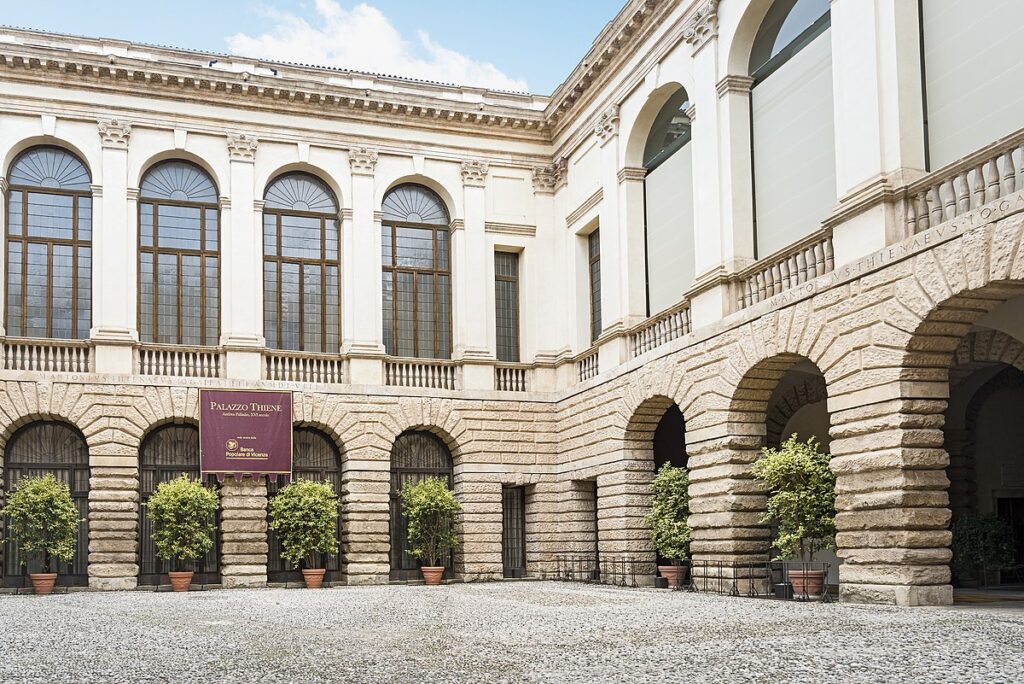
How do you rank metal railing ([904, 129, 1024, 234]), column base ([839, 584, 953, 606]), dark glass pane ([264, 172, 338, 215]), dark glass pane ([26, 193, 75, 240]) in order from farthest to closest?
dark glass pane ([264, 172, 338, 215]) → dark glass pane ([26, 193, 75, 240]) → column base ([839, 584, 953, 606]) → metal railing ([904, 129, 1024, 234])

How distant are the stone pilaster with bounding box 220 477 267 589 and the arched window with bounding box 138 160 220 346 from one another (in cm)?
370

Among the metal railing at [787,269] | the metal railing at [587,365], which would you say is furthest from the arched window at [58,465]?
the metal railing at [787,269]

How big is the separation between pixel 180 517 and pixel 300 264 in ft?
23.1

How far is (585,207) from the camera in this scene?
1184 inches

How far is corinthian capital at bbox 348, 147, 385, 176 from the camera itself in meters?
30.8

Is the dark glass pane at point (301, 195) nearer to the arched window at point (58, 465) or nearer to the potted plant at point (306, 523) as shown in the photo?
the potted plant at point (306, 523)

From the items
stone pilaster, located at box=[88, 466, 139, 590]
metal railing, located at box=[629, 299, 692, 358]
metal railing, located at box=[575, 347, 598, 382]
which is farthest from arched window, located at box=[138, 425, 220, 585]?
metal railing, located at box=[629, 299, 692, 358]

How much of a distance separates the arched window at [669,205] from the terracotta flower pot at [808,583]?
7.33m

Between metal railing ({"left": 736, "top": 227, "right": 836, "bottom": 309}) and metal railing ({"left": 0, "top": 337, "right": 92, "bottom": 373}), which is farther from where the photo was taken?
metal railing ({"left": 0, "top": 337, "right": 92, "bottom": 373})

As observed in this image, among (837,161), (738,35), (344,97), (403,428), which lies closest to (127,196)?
(344,97)

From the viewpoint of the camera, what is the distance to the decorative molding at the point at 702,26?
23531 mm

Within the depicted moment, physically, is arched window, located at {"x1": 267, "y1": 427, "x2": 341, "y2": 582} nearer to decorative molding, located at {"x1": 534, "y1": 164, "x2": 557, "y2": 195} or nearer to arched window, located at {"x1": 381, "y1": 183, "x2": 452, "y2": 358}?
arched window, located at {"x1": 381, "y1": 183, "x2": 452, "y2": 358}

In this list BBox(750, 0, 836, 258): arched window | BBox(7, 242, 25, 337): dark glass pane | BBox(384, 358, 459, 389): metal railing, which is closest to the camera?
BBox(750, 0, 836, 258): arched window

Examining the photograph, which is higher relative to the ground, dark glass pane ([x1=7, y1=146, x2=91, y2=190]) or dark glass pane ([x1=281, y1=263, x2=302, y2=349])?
dark glass pane ([x1=7, y1=146, x2=91, y2=190])
